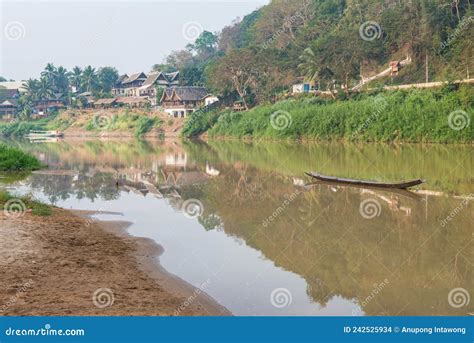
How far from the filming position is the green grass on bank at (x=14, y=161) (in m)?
26.9

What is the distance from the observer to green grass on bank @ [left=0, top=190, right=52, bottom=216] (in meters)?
15.1

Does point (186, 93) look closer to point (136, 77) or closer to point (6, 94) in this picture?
point (136, 77)

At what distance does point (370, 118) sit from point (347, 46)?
843 centimetres

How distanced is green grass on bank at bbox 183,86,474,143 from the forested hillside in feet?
10.2


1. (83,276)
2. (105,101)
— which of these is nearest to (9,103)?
(105,101)

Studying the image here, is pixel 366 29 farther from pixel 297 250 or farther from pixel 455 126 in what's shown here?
pixel 297 250

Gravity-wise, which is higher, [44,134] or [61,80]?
[61,80]

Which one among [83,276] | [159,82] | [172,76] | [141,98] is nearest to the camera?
[83,276]

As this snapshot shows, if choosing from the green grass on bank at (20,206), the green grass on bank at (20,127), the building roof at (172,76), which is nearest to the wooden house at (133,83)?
the building roof at (172,76)

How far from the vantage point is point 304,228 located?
578 inches

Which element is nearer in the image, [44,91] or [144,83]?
[144,83]

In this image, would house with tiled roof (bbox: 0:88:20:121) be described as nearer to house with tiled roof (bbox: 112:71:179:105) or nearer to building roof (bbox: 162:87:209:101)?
house with tiled roof (bbox: 112:71:179:105)

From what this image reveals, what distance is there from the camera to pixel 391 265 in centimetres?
1113

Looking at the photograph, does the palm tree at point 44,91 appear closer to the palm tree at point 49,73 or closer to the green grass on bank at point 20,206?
the palm tree at point 49,73
